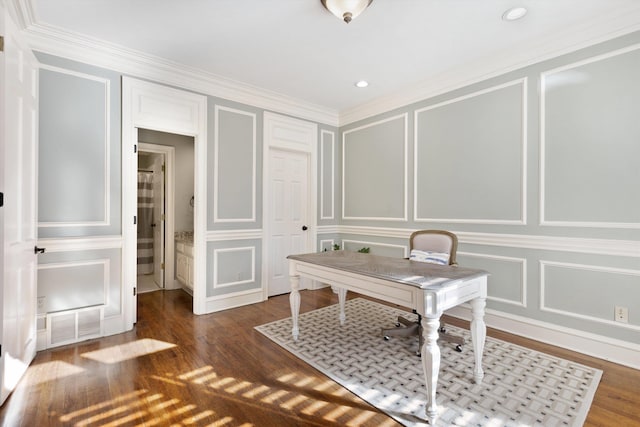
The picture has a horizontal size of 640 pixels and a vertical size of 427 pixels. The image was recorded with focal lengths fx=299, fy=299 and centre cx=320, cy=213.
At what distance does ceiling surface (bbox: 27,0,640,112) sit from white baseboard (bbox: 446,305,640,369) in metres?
2.48

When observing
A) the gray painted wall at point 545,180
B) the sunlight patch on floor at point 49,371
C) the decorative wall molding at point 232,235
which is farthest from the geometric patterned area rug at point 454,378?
the sunlight patch on floor at point 49,371

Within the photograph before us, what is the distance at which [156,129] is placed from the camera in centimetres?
323

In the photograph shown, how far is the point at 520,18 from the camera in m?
2.46

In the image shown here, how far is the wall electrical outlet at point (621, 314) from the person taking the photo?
7.75ft

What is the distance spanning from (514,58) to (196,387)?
12.9 ft

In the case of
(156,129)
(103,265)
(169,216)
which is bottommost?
(103,265)

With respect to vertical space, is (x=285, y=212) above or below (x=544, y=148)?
below

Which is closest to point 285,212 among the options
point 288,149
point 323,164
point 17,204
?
point 288,149

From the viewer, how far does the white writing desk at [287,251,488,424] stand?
5.49 ft

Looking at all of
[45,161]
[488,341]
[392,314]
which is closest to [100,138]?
[45,161]

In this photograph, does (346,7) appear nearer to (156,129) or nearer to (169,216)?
(156,129)

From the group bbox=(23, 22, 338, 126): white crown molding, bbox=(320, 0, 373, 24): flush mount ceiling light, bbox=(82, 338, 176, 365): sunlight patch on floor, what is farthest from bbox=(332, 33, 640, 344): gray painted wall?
bbox=(82, 338, 176, 365): sunlight patch on floor

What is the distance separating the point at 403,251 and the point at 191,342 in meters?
2.70

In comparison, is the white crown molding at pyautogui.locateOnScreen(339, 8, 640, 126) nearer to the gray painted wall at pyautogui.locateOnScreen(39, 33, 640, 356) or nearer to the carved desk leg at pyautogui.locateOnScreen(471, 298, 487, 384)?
the gray painted wall at pyautogui.locateOnScreen(39, 33, 640, 356)
